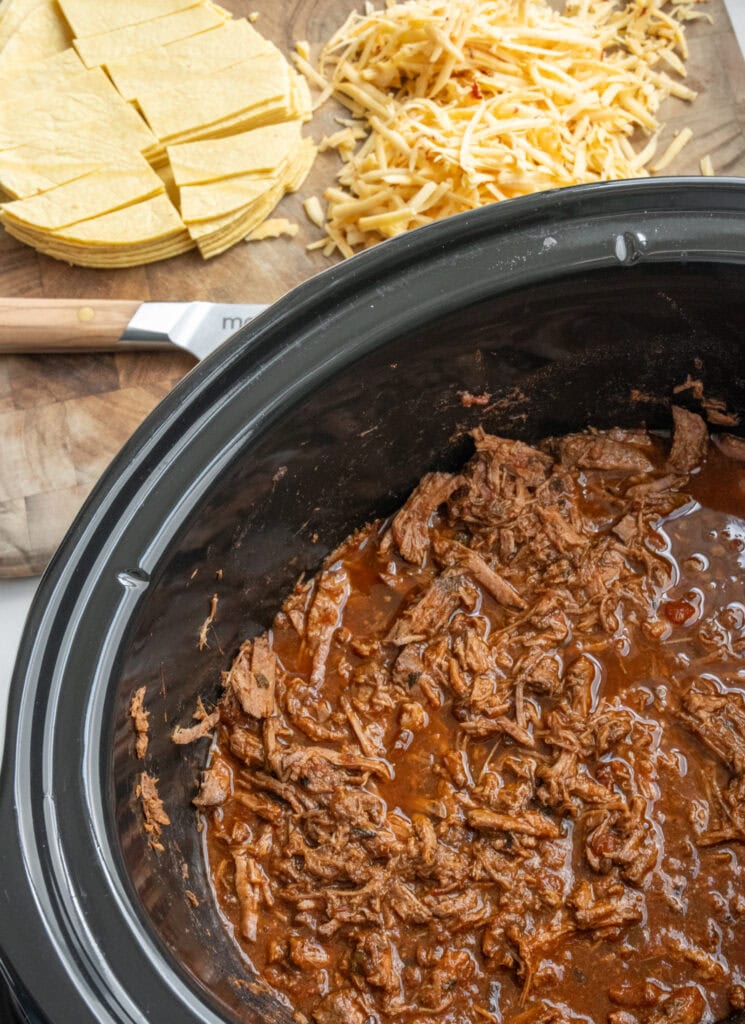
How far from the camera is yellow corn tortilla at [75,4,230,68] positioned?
10.9ft

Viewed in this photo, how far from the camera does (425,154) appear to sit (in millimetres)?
3152

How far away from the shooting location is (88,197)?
10.3 feet

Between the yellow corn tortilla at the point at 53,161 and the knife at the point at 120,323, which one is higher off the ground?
the yellow corn tortilla at the point at 53,161

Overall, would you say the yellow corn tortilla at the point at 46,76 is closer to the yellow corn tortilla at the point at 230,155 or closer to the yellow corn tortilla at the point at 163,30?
the yellow corn tortilla at the point at 163,30

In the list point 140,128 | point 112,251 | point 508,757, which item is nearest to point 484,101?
point 140,128

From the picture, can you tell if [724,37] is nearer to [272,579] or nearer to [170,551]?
[272,579]

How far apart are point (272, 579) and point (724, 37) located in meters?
2.40

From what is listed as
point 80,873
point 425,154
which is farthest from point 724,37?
point 80,873

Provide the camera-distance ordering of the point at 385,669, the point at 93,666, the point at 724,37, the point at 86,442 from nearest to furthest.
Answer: the point at 93,666, the point at 385,669, the point at 86,442, the point at 724,37

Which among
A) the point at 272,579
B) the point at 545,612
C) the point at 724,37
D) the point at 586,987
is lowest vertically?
the point at 586,987

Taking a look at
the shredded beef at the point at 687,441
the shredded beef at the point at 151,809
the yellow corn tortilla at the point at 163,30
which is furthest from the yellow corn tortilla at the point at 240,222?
the shredded beef at the point at 151,809

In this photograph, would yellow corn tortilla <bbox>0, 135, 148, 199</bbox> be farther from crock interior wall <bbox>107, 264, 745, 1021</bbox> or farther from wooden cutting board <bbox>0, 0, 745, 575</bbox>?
crock interior wall <bbox>107, 264, 745, 1021</bbox>

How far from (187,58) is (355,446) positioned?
1.62m

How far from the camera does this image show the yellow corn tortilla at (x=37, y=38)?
131 inches
